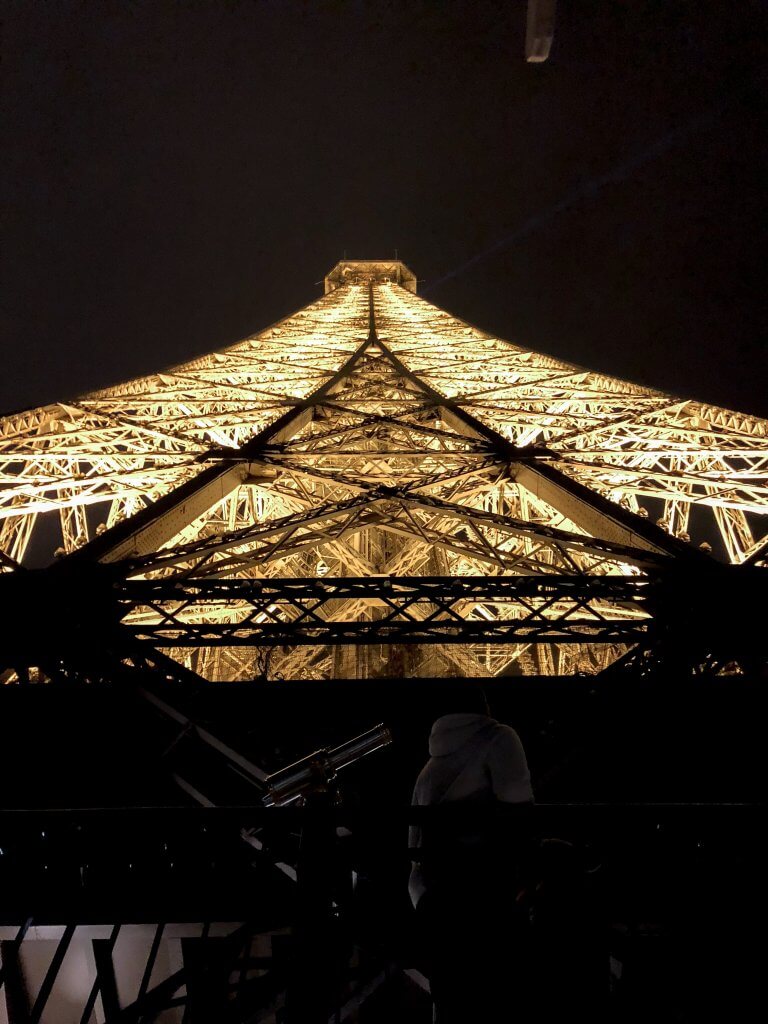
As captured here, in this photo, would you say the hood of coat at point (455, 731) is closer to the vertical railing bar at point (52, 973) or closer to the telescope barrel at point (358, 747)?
the telescope barrel at point (358, 747)

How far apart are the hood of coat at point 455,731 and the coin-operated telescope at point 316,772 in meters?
0.19

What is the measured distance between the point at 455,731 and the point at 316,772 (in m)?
0.54

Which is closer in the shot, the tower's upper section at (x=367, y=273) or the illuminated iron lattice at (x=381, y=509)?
the illuminated iron lattice at (x=381, y=509)

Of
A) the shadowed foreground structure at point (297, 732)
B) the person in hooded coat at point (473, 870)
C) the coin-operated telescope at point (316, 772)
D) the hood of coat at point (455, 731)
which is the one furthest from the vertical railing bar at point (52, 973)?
the hood of coat at point (455, 731)

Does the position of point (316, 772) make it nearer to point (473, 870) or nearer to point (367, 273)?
point (473, 870)

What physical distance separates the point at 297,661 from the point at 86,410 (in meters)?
6.19

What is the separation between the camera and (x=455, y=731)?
2.41 m

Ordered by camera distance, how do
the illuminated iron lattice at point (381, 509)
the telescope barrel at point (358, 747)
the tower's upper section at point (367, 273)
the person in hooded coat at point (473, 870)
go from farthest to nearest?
the tower's upper section at point (367, 273) < the illuminated iron lattice at point (381, 509) < the telescope barrel at point (358, 747) < the person in hooded coat at point (473, 870)

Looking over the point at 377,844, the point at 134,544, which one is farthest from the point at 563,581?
the point at 134,544

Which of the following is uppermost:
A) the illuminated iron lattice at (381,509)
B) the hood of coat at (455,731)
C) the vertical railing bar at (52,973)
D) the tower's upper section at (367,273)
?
the tower's upper section at (367,273)

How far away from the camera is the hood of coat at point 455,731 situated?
2.39 m

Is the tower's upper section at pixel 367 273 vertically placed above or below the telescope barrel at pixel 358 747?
above

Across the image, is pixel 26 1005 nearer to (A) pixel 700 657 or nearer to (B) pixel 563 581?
(B) pixel 563 581

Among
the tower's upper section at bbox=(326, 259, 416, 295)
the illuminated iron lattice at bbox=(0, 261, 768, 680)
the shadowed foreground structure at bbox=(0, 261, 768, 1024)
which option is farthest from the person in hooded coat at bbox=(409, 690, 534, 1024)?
the tower's upper section at bbox=(326, 259, 416, 295)
